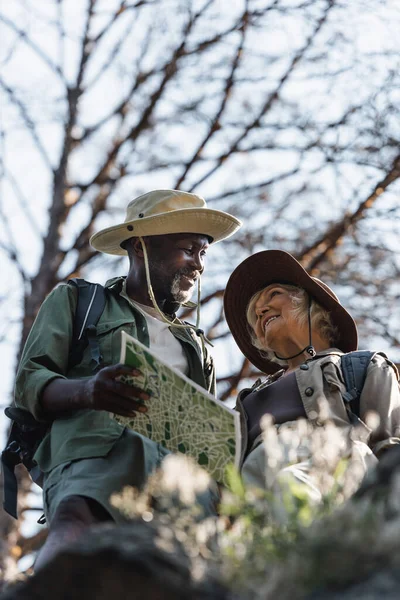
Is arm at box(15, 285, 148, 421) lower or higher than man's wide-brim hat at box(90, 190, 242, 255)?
lower

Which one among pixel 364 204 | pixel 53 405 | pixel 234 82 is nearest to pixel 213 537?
pixel 53 405

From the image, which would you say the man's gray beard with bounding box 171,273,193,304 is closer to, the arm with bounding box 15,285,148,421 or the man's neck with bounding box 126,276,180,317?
the man's neck with bounding box 126,276,180,317

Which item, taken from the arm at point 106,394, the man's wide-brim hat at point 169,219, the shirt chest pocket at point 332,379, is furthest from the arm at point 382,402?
the man's wide-brim hat at point 169,219

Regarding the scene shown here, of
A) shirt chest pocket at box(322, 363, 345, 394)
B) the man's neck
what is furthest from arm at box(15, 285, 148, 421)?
shirt chest pocket at box(322, 363, 345, 394)

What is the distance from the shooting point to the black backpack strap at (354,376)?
4.63m

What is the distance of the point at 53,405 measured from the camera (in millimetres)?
4508

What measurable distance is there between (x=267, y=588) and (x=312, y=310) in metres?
2.91

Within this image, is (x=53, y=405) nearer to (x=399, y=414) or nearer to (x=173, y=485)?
(x=399, y=414)

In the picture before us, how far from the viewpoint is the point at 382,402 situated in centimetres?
458

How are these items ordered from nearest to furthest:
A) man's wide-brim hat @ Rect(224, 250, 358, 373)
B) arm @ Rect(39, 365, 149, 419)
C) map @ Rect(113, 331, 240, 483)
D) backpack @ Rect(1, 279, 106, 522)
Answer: map @ Rect(113, 331, 240, 483), arm @ Rect(39, 365, 149, 419), backpack @ Rect(1, 279, 106, 522), man's wide-brim hat @ Rect(224, 250, 358, 373)

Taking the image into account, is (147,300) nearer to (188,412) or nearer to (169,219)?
(169,219)

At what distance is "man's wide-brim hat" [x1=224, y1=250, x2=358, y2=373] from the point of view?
17.6ft

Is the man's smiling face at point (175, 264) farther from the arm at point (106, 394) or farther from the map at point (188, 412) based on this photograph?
the map at point (188, 412)

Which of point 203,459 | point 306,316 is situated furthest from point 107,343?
point 306,316
